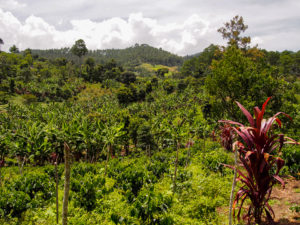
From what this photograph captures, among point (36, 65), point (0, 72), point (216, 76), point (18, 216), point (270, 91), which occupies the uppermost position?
point (36, 65)

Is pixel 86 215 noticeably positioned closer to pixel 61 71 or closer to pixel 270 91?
pixel 270 91

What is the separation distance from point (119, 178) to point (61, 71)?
7801cm

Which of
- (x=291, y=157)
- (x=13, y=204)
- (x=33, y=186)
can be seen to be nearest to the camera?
(x=13, y=204)

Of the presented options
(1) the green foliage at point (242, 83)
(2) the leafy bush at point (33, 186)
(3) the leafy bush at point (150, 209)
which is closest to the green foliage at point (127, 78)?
(1) the green foliage at point (242, 83)

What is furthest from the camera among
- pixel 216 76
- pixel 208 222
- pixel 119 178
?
pixel 216 76

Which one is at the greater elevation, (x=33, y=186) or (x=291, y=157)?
(x=291, y=157)

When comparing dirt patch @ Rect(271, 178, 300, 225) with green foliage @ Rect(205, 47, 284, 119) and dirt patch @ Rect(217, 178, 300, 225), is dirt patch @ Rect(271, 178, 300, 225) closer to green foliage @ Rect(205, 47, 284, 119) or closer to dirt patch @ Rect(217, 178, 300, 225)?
dirt patch @ Rect(217, 178, 300, 225)

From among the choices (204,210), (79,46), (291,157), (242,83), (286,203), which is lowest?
(204,210)

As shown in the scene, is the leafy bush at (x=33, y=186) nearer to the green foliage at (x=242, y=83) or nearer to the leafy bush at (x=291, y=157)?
the leafy bush at (x=291, y=157)

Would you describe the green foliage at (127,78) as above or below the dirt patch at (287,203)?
above

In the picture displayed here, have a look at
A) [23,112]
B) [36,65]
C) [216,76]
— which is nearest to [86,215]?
[216,76]

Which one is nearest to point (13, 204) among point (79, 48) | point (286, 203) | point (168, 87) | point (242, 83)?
point (286, 203)

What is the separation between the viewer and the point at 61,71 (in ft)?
249

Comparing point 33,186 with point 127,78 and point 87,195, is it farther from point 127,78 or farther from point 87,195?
point 127,78
